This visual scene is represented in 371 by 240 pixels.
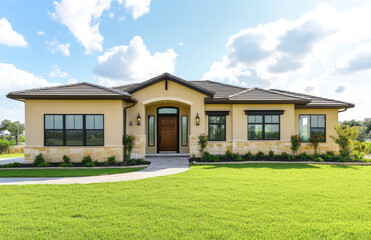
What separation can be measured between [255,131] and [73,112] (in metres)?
9.81

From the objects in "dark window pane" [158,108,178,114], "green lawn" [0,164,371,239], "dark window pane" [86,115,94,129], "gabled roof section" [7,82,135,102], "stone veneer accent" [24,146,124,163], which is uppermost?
"gabled roof section" [7,82,135,102]

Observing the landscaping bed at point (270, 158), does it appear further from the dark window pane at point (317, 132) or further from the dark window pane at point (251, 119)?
the dark window pane at point (251, 119)

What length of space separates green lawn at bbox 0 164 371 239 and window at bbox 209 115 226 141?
5226 millimetres

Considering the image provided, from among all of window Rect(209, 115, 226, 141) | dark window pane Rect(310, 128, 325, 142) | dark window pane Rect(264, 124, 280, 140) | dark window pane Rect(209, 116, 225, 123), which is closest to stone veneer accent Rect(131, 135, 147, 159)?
window Rect(209, 115, 226, 141)

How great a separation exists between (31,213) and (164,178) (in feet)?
11.7

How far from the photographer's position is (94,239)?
9.42 ft

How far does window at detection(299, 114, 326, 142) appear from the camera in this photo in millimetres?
11539

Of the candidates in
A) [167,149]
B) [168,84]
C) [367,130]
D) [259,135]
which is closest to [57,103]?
[168,84]

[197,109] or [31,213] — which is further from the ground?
[197,109]

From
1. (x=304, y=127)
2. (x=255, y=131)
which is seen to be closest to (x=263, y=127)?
(x=255, y=131)

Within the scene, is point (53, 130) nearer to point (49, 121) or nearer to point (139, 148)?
point (49, 121)

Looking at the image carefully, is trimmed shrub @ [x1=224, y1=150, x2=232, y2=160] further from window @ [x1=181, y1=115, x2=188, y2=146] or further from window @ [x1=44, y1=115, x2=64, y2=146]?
window @ [x1=44, y1=115, x2=64, y2=146]

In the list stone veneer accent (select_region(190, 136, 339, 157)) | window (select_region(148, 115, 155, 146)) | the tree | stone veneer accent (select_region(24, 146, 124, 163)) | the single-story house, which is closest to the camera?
stone veneer accent (select_region(24, 146, 124, 163))

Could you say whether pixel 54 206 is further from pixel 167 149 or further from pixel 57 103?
pixel 167 149
